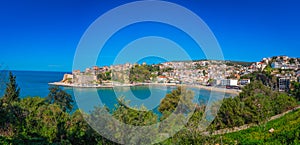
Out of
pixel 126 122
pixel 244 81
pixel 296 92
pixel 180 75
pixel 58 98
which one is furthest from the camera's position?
pixel 244 81

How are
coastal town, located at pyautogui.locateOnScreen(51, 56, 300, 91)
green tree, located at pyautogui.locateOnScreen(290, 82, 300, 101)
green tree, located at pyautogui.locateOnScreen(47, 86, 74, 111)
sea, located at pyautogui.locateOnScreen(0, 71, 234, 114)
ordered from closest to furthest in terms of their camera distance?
sea, located at pyautogui.locateOnScreen(0, 71, 234, 114) → green tree, located at pyautogui.locateOnScreen(47, 86, 74, 111) → coastal town, located at pyautogui.locateOnScreen(51, 56, 300, 91) → green tree, located at pyautogui.locateOnScreen(290, 82, 300, 101)

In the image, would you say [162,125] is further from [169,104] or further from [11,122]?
[169,104]

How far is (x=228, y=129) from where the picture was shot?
16.1 metres

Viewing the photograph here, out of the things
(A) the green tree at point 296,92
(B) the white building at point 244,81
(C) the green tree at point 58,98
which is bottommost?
(C) the green tree at point 58,98

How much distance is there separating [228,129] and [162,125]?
31.7 ft

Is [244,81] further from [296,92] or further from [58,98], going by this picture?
[58,98]

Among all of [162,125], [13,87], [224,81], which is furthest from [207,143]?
[224,81]

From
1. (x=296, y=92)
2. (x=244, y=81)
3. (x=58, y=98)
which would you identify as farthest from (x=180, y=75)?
(x=244, y=81)

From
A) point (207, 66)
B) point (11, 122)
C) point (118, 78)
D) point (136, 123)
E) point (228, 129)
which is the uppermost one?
point (207, 66)

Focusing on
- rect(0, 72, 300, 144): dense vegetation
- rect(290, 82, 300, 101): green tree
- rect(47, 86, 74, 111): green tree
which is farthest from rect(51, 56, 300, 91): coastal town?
rect(0, 72, 300, 144): dense vegetation

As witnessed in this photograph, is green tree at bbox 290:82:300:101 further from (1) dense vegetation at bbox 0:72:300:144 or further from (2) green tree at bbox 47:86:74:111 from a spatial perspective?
(2) green tree at bbox 47:86:74:111

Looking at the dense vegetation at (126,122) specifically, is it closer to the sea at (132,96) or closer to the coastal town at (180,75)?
the sea at (132,96)

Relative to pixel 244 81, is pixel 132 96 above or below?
below

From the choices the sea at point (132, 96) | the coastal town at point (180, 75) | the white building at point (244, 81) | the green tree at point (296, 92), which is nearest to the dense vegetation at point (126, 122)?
the sea at point (132, 96)
